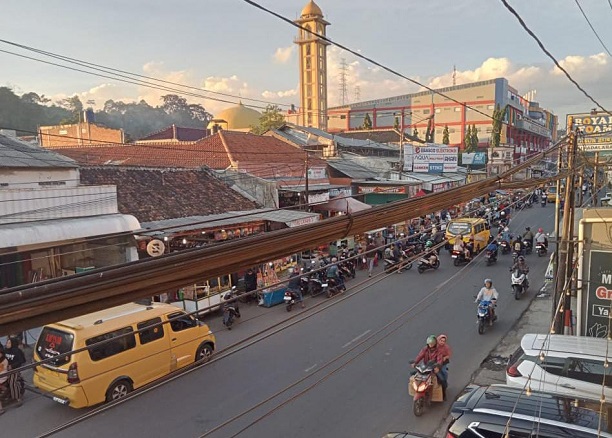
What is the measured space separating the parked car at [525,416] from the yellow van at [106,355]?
4.13m

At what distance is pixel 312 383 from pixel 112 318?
11.9 ft

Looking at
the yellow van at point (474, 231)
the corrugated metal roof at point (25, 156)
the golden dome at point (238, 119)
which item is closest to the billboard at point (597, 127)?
the yellow van at point (474, 231)

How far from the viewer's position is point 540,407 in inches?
221

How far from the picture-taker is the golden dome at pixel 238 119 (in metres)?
54.6

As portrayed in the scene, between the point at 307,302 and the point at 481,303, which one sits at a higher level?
the point at 481,303

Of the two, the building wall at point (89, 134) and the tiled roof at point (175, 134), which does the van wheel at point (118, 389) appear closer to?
the building wall at point (89, 134)

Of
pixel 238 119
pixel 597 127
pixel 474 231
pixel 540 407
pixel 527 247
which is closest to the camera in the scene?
pixel 540 407

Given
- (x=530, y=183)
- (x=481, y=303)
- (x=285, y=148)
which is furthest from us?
(x=285, y=148)

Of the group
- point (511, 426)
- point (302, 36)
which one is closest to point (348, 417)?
point (511, 426)

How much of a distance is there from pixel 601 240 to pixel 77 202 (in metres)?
12.6

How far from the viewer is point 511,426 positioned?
210 inches

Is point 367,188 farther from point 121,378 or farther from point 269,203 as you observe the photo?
point 121,378

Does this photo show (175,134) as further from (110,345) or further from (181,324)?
(110,345)

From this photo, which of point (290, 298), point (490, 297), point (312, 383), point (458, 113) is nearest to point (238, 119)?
point (458, 113)
